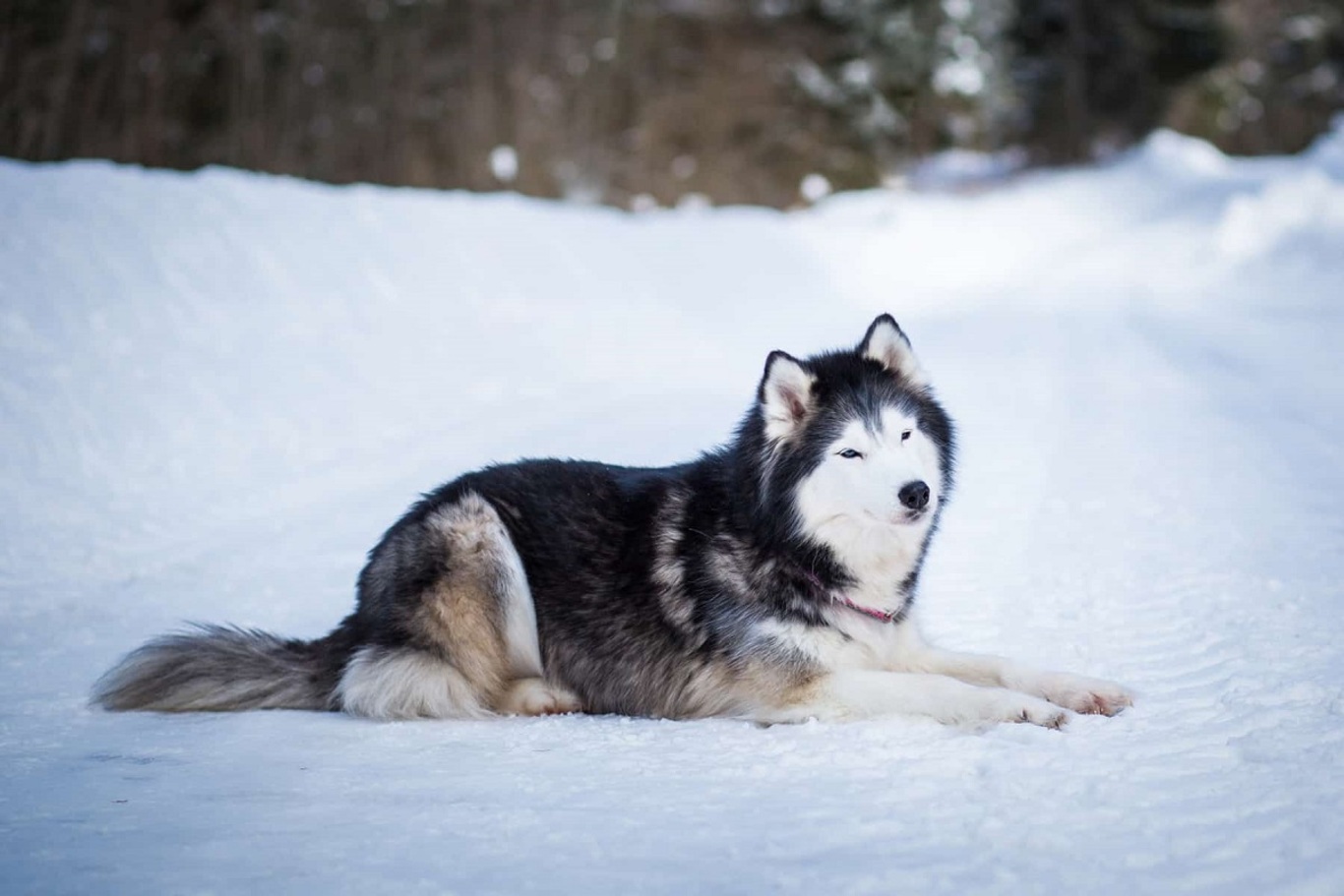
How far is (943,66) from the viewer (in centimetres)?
2639

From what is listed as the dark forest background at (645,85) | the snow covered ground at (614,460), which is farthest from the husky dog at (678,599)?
the dark forest background at (645,85)

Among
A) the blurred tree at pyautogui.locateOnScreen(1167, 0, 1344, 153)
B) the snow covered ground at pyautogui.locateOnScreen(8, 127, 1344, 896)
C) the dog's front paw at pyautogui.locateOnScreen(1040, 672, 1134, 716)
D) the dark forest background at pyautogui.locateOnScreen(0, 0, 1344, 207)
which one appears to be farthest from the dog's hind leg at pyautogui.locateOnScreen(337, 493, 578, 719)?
the blurred tree at pyautogui.locateOnScreen(1167, 0, 1344, 153)

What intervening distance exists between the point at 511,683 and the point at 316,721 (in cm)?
66

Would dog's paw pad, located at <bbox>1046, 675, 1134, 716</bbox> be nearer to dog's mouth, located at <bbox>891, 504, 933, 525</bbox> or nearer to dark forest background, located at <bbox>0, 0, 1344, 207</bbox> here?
dog's mouth, located at <bbox>891, 504, 933, 525</bbox>

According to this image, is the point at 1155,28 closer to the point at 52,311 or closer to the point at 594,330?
the point at 594,330

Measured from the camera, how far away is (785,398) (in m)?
3.70

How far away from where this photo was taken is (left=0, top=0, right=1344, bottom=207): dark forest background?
11.6 metres

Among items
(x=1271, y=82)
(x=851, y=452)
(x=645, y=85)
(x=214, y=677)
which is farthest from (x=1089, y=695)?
(x=1271, y=82)

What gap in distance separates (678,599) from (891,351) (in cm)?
115

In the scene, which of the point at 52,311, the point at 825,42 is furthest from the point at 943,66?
the point at 52,311

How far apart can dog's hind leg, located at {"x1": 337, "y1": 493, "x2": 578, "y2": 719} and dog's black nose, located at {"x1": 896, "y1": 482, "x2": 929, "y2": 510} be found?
1.37m

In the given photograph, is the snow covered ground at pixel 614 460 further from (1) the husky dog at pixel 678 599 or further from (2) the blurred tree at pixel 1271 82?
(2) the blurred tree at pixel 1271 82

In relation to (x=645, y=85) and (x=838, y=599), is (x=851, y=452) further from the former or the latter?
(x=645, y=85)

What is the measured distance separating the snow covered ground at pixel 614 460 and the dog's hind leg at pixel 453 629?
0.51 feet
